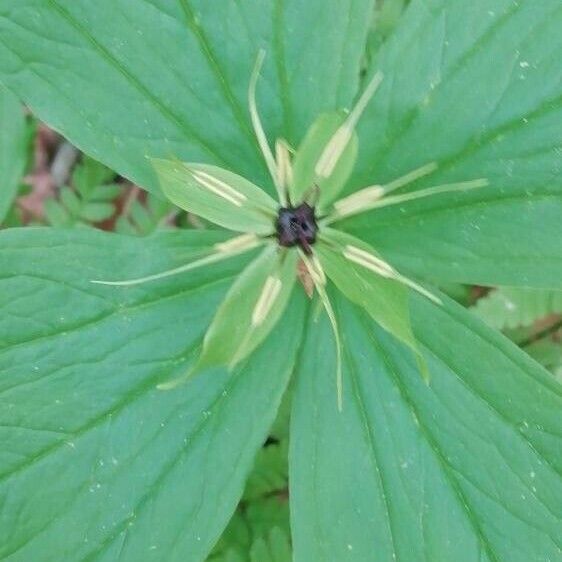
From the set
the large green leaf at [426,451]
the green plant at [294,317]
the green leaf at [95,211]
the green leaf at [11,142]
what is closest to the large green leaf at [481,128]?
the green plant at [294,317]

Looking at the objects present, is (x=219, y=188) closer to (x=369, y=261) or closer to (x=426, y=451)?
(x=369, y=261)

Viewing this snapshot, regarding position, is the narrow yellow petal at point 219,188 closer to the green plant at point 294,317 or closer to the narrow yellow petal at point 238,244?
the narrow yellow petal at point 238,244

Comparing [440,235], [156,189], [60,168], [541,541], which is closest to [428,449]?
[541,541]

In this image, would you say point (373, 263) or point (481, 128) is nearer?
point (373, 263)

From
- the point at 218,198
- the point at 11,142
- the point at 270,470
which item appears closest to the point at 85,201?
the point at 11,142

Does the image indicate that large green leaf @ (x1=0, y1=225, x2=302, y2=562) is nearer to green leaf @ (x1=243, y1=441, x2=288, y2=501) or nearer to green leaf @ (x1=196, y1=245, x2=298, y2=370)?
green leaf @ (x1=196, y1=245, x2=298, y2=370)
